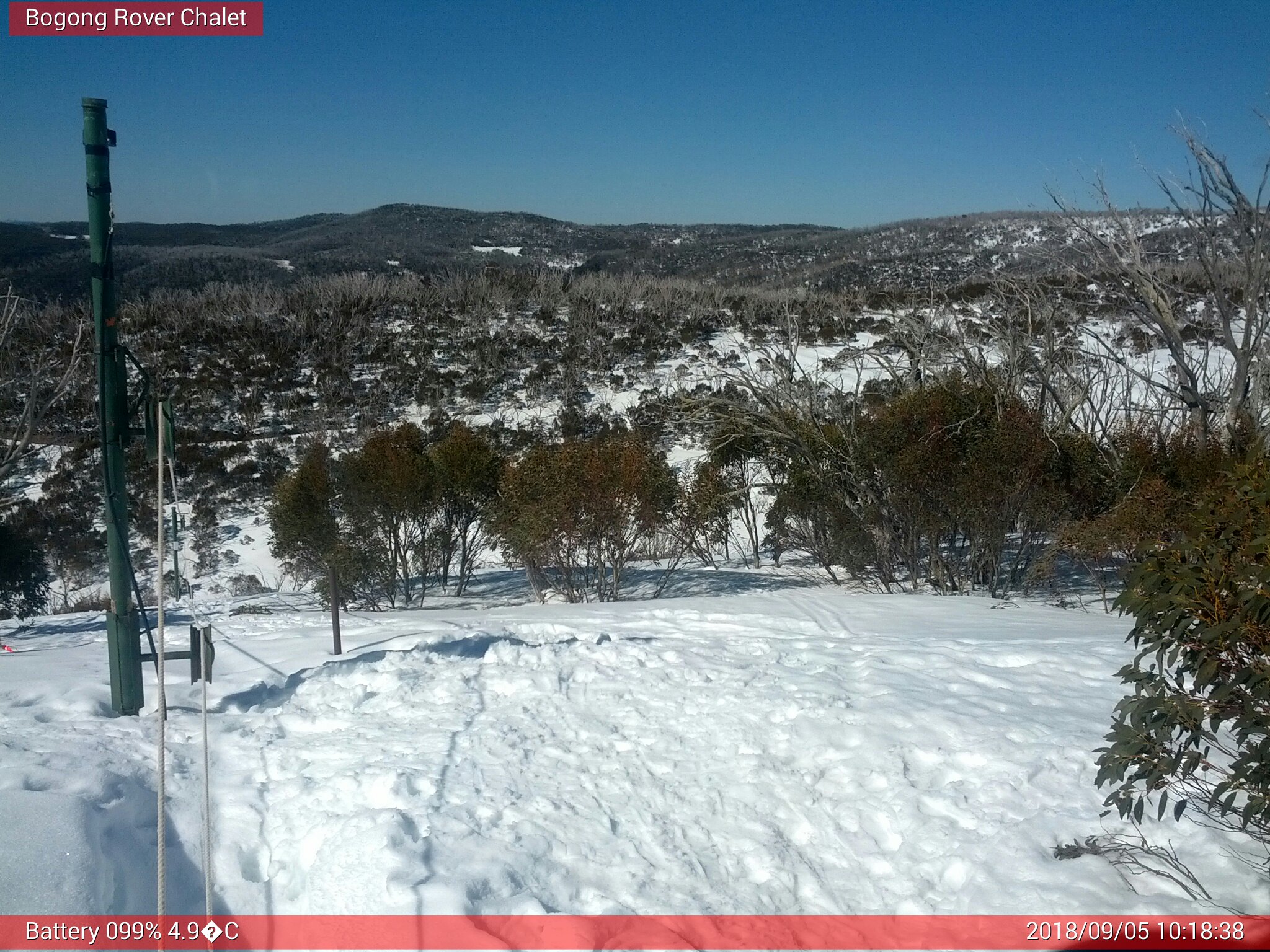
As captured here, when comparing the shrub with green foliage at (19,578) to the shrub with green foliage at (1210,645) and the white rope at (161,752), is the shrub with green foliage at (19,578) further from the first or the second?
the shrub with green foliage at (1210,645)

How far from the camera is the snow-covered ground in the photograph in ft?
11.0

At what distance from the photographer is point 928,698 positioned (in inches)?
211

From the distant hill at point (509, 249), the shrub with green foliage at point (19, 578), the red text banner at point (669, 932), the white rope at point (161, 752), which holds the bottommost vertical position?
the shrub with green foliage at point (19, 578)

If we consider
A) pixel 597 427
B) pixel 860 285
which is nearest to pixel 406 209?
pixel 860 285

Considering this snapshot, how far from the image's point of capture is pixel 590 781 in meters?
4.44

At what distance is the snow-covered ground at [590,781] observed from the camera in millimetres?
3361

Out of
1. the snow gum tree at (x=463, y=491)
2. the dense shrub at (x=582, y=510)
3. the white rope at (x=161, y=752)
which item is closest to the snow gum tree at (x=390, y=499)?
the snow gum tree at (x=463, y=491)

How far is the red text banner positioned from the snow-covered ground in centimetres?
8

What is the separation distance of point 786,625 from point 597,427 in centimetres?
1659

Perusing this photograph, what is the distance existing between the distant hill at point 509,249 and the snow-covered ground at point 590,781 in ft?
104

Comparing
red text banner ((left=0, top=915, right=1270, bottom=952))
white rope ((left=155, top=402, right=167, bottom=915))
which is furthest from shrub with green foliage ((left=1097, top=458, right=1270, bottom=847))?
white rope ((left=155, top=402, right=167, bottom=915))

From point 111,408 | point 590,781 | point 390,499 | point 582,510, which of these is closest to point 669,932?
point 590,781

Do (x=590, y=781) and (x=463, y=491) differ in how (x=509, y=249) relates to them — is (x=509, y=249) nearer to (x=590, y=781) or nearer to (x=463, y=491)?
(x=463, y=491)

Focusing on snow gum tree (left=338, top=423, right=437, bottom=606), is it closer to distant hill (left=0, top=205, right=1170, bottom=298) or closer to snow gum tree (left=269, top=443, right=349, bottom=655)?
snow gum tree (left=269, top=443, right=349, bottom=655)
